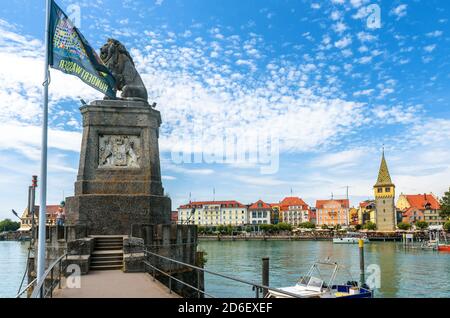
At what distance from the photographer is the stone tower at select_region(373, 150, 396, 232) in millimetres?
134750

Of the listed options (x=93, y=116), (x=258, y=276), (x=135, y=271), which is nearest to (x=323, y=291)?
(x=135, y=271)

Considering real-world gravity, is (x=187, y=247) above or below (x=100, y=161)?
below

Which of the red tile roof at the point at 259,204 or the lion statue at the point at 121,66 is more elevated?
the lion statue at the point at 121,66

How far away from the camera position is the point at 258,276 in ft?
129

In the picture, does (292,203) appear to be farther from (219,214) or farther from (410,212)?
(410,212)

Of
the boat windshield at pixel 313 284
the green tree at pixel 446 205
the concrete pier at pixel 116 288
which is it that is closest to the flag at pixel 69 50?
the concrete pier at pixel 116 288

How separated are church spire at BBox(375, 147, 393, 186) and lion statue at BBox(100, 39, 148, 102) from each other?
437 ft

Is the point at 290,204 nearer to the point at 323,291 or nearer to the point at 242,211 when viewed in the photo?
the point at 242,211

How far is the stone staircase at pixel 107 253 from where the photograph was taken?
13265mm

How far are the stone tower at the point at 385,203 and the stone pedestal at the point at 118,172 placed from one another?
129604mm

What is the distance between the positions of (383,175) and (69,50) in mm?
142217

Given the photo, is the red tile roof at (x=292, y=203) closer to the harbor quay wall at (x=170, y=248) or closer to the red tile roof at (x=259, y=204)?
the red tile roof at (x=259, y=204)
